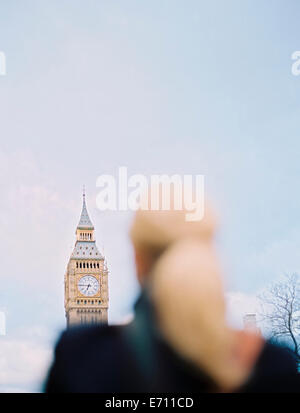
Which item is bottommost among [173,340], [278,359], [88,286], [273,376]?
[273,376]

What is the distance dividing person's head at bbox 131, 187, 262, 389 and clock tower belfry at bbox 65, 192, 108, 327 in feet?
1.17

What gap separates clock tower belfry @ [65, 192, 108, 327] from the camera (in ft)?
22.0

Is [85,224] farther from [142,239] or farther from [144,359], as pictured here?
[144,359]

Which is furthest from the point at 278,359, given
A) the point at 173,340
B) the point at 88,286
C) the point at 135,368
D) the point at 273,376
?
the point at 88,286

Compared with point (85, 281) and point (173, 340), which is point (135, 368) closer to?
point (173, 340)

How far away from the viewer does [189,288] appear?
677 centimetres

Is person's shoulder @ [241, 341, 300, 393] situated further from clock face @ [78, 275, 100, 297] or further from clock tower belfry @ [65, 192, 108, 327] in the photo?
clock face @ [78, 275, 100, 297]

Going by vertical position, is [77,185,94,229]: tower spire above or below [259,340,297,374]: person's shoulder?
above

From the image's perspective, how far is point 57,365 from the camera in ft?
21.5

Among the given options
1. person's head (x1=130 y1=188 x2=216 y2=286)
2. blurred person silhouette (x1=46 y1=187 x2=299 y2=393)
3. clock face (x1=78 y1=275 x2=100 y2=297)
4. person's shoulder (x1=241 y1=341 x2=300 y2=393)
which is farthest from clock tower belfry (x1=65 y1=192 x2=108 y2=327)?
person's shoulder (x1=241 y1=341 x2=300 y2=393)

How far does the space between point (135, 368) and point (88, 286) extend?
93 centimetres

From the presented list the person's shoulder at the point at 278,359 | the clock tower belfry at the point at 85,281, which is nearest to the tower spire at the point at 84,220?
the clock tower belfry at the point at 85,281

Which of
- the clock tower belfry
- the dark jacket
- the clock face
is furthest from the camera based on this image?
the clock face
